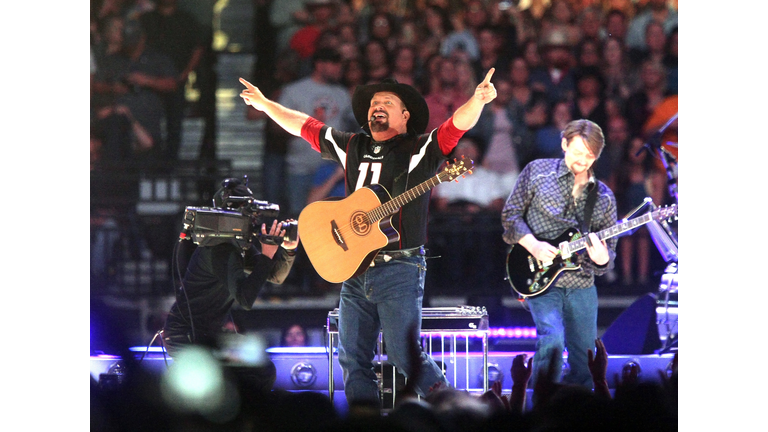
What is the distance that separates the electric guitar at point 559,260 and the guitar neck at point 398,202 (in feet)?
3.13

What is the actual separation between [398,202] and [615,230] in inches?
53.2

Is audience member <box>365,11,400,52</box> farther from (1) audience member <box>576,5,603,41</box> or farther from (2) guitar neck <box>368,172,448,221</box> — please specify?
(2) guitar neck <box>368,172,448,221</box>

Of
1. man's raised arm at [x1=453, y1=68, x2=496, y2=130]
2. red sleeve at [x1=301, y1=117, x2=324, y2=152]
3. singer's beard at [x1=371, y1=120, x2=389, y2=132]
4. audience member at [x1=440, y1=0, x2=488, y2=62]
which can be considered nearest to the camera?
man's raised arm at [x1=453, y1=68, x2=496, y2=130]

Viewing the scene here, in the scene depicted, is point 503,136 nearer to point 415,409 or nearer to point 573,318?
point 573,318

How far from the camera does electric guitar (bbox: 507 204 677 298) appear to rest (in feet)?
15.3

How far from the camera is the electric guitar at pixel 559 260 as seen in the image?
467cm

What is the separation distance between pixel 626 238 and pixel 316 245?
2851 millimetres

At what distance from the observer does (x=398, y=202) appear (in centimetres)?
415

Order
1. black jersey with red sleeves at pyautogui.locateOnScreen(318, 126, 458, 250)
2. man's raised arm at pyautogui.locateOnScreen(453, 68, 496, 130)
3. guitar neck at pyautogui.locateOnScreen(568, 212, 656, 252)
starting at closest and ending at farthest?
man's raised arm at pyautogui.locateOnScreen(453, 68, 496, 130)
black jersey with red sleeves at pyautogui.locateOnScreen(318, 126, 458, 250)
guitar neck at pyautogui.locateOnScreen(568, 212, 656, 252)

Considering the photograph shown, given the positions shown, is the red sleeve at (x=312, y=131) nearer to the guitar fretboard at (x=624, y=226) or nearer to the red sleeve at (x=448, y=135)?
the red sleeve at (x=448, y=135)

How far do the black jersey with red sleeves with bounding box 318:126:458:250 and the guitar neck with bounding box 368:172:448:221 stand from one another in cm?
9

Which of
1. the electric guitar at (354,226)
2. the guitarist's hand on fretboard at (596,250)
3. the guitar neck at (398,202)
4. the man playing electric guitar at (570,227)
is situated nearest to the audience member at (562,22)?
the man playing electric guitar at (570,227)

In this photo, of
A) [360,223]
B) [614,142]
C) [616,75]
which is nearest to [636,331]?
[614,142]

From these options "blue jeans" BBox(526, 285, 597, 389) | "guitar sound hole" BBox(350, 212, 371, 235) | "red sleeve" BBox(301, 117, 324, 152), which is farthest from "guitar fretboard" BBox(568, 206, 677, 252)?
"red sleeve" BBox(301, 117, 324, 152)
